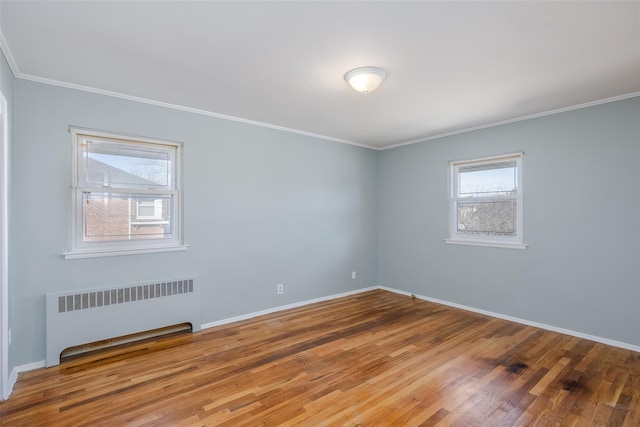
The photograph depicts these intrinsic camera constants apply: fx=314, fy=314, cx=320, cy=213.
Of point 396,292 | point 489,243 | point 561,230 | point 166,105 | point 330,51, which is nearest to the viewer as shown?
point 330,51

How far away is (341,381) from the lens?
98.3 inches

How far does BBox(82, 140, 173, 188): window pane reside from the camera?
121 inches

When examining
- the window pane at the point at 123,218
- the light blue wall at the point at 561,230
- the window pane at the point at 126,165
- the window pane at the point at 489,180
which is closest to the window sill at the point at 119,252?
the window pane at the point at 123,218

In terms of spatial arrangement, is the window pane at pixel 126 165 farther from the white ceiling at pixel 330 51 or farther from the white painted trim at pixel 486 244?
the white painted trim at pixel 486 244

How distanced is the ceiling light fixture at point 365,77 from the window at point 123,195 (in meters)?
2.08

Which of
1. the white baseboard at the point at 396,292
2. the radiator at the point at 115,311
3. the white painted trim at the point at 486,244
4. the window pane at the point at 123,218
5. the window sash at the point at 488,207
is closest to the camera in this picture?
the white baseboard at the point at 396,292

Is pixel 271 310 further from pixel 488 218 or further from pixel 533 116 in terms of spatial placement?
pixel 533 116

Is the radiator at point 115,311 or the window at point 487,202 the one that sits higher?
the window at point 487,202

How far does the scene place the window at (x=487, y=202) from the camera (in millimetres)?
3975

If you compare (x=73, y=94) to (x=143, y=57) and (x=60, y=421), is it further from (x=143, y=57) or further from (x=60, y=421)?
(x=60, y=421)

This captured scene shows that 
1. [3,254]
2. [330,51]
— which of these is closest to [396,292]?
[330,51]

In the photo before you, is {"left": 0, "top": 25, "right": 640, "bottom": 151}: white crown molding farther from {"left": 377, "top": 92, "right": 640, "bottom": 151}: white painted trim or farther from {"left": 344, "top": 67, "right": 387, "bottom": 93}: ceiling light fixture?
{"left": 344, "top": 67, "right": 387, "bottom": 93}: ceiling light fixture

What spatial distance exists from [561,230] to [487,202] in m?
0.91

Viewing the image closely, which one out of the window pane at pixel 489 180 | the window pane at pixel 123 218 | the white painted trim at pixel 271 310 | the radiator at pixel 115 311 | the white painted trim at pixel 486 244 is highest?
the window pane at pixel 489 180
